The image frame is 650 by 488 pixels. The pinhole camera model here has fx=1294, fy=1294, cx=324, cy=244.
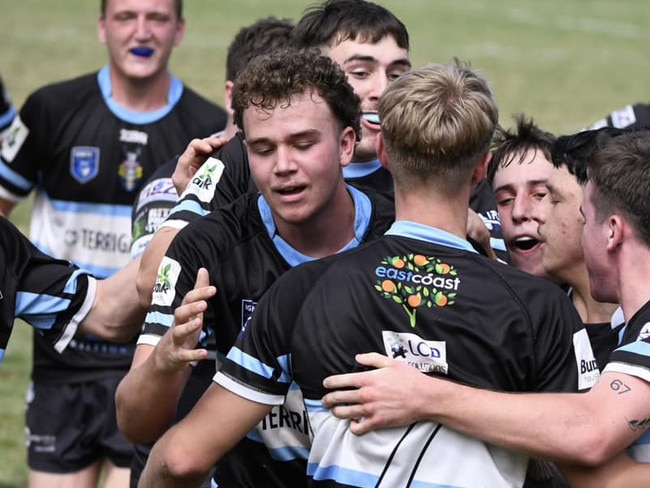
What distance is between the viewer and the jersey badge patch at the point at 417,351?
3.56 m

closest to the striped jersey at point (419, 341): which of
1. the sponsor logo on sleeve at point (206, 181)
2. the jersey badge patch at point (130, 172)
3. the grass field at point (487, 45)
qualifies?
the sponsor logo on sleeve at point (206, 181)

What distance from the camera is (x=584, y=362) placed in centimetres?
361

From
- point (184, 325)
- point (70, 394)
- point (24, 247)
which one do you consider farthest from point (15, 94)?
point (184, 325)

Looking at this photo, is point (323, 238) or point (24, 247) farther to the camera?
point (24, 247)

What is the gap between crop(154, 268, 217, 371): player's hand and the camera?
3.57 meters

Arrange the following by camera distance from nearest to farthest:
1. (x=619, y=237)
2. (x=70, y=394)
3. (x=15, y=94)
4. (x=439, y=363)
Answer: (x=439, y=363) < (x=619, y=237) < (x=70, y=394) < (x=15, y=94)

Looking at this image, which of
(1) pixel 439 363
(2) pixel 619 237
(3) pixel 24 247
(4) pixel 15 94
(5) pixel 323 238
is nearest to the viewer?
(1) pixel 439 363

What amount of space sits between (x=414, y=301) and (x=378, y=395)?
0.28m

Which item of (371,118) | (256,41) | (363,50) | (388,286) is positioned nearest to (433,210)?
(388,286)

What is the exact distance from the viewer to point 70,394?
710 cm

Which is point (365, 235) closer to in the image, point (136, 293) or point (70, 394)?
point (136, 293)

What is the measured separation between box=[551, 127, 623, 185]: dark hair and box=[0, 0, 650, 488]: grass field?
984cm

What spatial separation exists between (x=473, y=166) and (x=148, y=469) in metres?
1.32

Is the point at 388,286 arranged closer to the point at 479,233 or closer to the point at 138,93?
the point at 479,233
